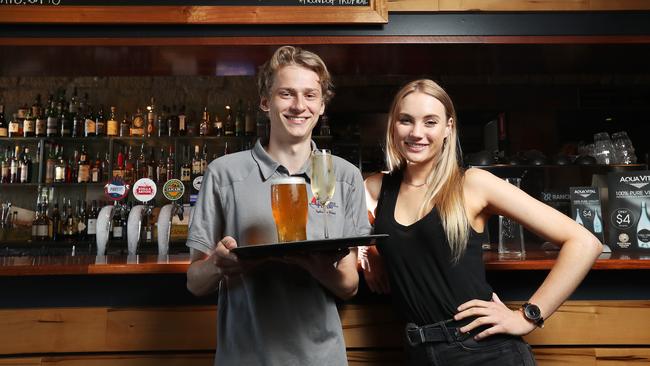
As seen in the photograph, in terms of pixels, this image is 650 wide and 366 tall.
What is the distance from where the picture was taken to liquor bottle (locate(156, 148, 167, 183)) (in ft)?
15.8

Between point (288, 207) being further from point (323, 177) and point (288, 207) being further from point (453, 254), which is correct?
point (453, 254)

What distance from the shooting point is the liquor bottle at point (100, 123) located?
479 centimetres

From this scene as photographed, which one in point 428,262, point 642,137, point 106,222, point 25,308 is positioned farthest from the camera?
point 642,137

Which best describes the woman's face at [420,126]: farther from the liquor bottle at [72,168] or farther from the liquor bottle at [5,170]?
the liquor bottle at [5,170]

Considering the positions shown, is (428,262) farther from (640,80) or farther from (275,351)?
(640,80)

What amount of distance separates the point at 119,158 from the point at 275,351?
151 inches

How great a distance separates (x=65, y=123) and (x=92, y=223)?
0.93 m

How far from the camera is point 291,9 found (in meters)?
2.67

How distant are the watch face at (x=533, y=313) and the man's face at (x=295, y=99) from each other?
706 mm

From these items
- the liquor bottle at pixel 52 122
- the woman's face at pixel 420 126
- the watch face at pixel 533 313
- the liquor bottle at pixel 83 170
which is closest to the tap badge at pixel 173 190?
the woman's face at pixel 420 126

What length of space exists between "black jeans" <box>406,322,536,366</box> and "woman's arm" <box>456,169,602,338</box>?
43 mm

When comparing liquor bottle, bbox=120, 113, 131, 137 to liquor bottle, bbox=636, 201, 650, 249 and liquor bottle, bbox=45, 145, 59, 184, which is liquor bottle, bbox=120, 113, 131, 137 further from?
liquor bottle, bbox=636, 201, 650, 249

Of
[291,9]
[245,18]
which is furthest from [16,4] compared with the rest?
[291,9]

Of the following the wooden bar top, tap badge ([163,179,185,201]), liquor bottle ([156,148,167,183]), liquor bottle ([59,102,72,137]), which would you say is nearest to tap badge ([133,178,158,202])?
tap badge ([163,179,185,201])
